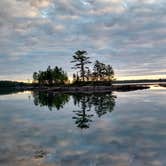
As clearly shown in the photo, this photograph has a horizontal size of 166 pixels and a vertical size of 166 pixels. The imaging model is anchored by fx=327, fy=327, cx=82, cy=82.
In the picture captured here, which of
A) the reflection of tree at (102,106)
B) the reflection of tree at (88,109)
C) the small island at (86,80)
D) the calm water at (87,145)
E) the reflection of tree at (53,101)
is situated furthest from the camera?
the small island at (86,80)

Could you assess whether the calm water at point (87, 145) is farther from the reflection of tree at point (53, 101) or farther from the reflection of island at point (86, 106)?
the reflection of tree at point (53, 101)

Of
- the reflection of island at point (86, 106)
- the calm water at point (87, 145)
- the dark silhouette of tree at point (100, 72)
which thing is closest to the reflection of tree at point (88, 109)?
the reflection of island at point (86, 106)

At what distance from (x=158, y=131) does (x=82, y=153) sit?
8359 millimetres

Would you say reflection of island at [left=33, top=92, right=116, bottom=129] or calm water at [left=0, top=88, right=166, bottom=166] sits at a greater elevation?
reflection of island at [left=33, top=92, right=116, bottom=129]

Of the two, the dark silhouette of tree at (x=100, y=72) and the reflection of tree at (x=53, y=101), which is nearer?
the reflection of tree at (x=53, y=101)

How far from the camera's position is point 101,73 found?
532 feet

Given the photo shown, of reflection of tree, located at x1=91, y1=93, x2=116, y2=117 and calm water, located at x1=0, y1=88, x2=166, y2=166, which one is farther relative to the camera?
reflection of tree, located at x1=91, y1=93, x2=116, y2=117

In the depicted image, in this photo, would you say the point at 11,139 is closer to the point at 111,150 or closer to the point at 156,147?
the point at 111,150

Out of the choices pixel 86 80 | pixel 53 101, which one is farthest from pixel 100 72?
pixel 53 101

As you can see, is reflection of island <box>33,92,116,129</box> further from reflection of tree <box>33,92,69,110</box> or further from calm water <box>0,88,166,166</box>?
calm water <box>0,88,166,166</box>

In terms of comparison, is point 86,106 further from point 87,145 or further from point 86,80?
point 86,80

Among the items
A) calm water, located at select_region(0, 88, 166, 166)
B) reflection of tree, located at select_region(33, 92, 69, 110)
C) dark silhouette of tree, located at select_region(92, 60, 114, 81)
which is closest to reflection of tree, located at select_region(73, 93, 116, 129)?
calm water, located at select_region(0, 88, 166, 166)

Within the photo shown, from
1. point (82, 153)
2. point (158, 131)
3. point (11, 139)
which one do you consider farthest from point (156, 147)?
point (11, 139)

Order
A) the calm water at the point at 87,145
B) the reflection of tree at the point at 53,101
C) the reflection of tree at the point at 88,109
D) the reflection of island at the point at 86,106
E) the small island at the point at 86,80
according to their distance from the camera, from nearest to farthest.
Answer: the calm water at the point at 87,145 → the reflection of tree at the point at 88,109 → the reflection of island at the point at 86,106 → the reflection of tree at the point at 53,101 → the small island at the point at 86,80
